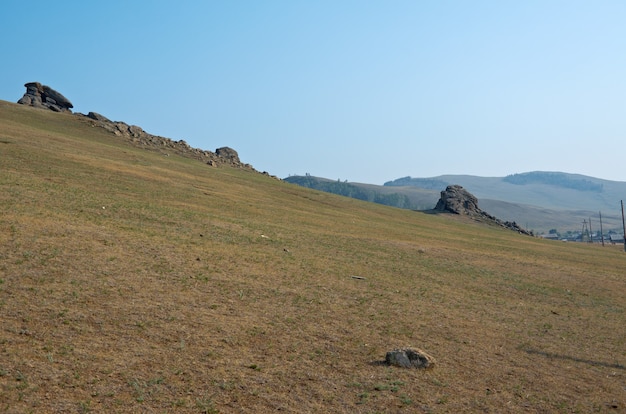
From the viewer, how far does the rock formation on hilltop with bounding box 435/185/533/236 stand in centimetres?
14000

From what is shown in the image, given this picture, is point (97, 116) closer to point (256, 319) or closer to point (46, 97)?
point (46, 97)

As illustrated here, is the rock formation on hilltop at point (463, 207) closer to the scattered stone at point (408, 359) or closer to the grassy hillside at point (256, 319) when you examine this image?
the grassy hillside at point (256, 319)

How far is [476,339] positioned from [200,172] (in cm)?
6436

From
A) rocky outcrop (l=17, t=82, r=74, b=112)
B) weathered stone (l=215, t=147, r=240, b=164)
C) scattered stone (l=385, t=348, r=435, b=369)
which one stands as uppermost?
rocky outcrop (l=17, t=82, r=74, b=112)

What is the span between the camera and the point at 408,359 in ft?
64.7

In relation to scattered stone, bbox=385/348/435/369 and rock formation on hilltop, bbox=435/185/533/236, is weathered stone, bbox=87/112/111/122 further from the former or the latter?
scattered stone, bbox=385/348/435/369

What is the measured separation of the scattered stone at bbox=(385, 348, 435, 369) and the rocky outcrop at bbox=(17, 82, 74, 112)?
115741mm

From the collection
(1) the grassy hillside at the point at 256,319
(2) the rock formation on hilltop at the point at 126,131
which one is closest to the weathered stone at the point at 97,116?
(2) the rock formation on hilltop at the point at 126,131

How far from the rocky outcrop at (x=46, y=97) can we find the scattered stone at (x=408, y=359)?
115741 mm

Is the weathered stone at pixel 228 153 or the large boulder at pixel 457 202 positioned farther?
the large boulder at pixel 457 202

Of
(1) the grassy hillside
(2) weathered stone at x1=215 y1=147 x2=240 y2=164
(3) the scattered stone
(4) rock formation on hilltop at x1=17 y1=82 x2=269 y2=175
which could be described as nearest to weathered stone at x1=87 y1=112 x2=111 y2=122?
(4) rock formation on hilltop at x1=17 y1=82 x2=269 y2=175

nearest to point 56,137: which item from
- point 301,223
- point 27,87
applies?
point 301,223

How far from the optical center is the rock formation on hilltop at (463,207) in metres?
140

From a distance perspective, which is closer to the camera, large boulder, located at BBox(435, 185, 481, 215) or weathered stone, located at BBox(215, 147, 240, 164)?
weathered stone, located at BBox(215, 147, 240, 164)
